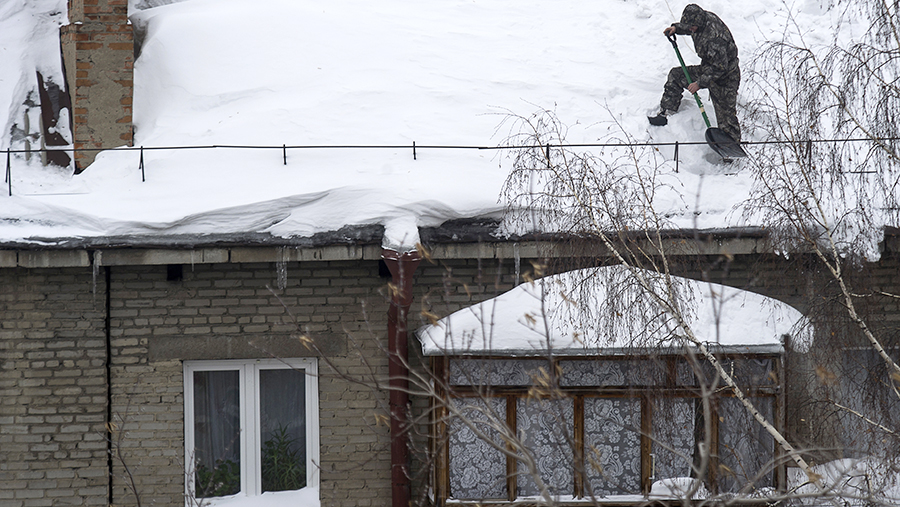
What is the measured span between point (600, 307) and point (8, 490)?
5.06 meters

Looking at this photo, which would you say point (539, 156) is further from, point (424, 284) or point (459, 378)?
point (459, 378)

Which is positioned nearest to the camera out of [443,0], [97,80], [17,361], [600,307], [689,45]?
[600,307]

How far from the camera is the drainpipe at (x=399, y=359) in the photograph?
5.53 metres

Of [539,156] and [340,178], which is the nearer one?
[539,156]

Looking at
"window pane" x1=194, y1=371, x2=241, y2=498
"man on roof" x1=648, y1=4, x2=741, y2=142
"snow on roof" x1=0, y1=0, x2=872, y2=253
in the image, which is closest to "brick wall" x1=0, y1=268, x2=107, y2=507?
"snow on roof" x1=0, y1=0, x2=872, y2=253

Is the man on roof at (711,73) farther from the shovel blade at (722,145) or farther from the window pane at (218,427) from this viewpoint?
the window pane at (218,427)

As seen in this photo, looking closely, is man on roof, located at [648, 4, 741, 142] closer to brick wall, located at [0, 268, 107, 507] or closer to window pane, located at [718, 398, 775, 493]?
window pane, located at [718, 398, 775, 493]

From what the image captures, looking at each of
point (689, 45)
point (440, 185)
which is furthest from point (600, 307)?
point (689, 45)

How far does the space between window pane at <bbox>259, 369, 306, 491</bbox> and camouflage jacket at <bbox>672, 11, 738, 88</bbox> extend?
190 inches

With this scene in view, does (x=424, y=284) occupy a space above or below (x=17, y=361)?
above

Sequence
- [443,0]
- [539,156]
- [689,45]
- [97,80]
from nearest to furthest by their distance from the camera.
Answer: [539,156]
[97,80]
[689,45]
[443,0]

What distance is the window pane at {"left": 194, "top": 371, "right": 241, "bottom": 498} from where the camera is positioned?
627 centimetres

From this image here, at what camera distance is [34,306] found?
233 inches

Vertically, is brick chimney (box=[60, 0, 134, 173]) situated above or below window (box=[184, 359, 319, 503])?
above
